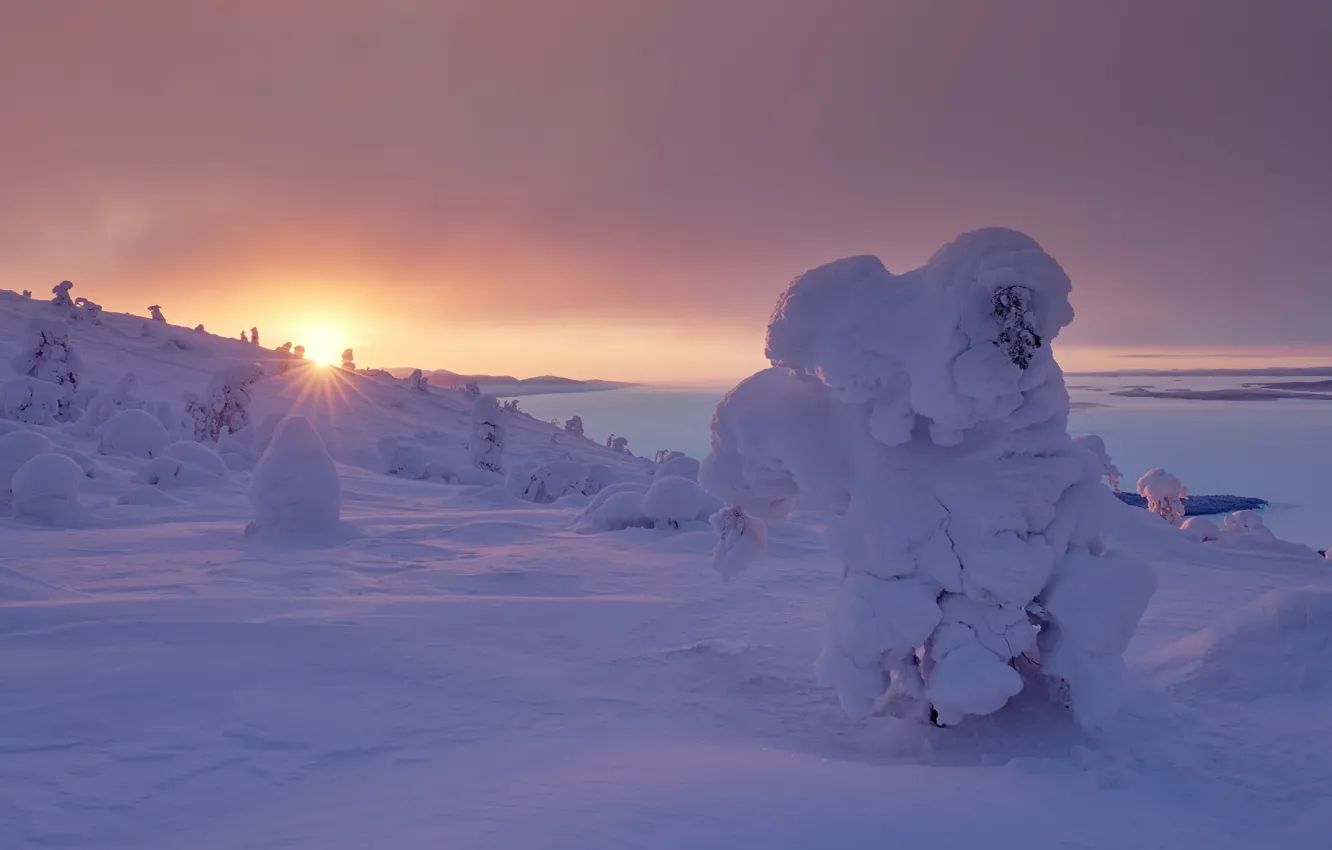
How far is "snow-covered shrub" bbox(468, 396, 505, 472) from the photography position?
3341 centimetres

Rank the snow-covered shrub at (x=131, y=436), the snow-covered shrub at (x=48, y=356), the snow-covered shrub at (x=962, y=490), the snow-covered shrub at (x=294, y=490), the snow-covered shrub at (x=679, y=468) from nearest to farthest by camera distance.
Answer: the snow-covered shrub at (x=962, y=490)
the snow-covered shrub at (x=294, y=490)
the snow-covered shrub at (x=679, y=468)
the snow-covered shrub at (x=131, y=436)
the snow-covered shrub at (x=48, y=356)

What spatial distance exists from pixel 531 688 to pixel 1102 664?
3883 mm

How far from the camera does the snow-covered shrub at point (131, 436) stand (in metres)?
21.7

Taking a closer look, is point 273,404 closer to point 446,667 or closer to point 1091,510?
point 446,667

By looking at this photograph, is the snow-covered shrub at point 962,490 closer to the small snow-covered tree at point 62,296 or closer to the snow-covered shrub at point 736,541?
the snow-covered shrub at point 736,541

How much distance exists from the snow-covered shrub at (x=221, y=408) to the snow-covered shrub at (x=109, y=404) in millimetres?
2186

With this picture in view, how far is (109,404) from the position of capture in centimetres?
2905

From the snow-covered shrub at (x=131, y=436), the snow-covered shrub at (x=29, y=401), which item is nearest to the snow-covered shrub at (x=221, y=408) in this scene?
the snow-covered shrub at (x=29, y=401)

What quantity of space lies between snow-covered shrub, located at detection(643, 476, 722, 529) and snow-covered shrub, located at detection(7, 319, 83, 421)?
27371 mm

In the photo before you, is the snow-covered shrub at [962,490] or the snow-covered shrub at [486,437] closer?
the snow-covered shrub at [962,490]

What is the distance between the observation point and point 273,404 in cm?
4497

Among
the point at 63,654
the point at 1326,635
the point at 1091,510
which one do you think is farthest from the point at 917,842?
the point at 63,654

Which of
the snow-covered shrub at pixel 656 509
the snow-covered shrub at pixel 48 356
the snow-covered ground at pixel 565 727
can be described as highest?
the snow-covered shrub at pixel 48 356

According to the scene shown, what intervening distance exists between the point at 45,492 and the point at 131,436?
11.4 metres
